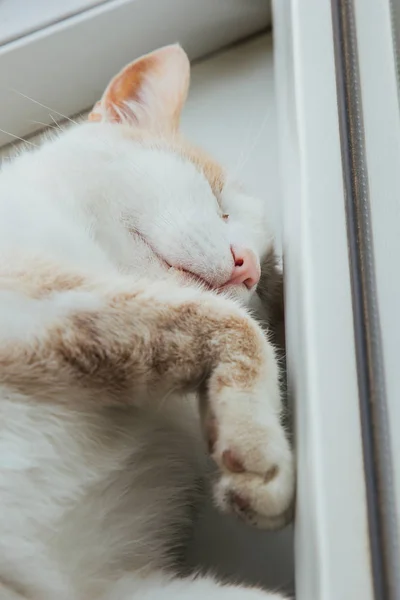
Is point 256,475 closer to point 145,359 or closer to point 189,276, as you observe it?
point 145,359

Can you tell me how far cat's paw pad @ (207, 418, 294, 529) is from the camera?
23.1 inches

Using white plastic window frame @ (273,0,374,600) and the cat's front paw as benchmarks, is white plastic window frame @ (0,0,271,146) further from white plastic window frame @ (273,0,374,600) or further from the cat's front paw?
the cat's front paw

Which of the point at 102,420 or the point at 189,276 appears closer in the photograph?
the point at 102,420

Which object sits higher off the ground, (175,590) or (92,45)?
(92,45)

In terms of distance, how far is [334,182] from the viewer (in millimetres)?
633

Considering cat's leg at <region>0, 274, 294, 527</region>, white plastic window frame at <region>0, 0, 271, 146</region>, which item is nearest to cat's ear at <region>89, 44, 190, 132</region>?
white plastic window frame at <region>0, 0, 271, 146</region>

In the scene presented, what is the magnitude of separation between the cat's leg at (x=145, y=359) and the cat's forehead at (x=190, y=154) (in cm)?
40

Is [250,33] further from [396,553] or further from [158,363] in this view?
[396,553]

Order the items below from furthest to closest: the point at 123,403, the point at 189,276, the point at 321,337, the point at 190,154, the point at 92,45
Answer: the point at 92,45
the point at 190,154
the point at 189,276
the point at 123,403
the point at 321,337

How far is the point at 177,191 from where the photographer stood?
0.96 meters

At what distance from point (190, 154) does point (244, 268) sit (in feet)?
0.91

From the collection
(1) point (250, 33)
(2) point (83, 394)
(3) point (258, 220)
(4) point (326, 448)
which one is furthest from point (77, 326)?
(1) point (250, 33)

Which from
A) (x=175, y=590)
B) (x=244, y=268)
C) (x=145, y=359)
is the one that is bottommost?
(x=175, y=590)

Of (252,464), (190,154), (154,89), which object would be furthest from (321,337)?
(154,89)
